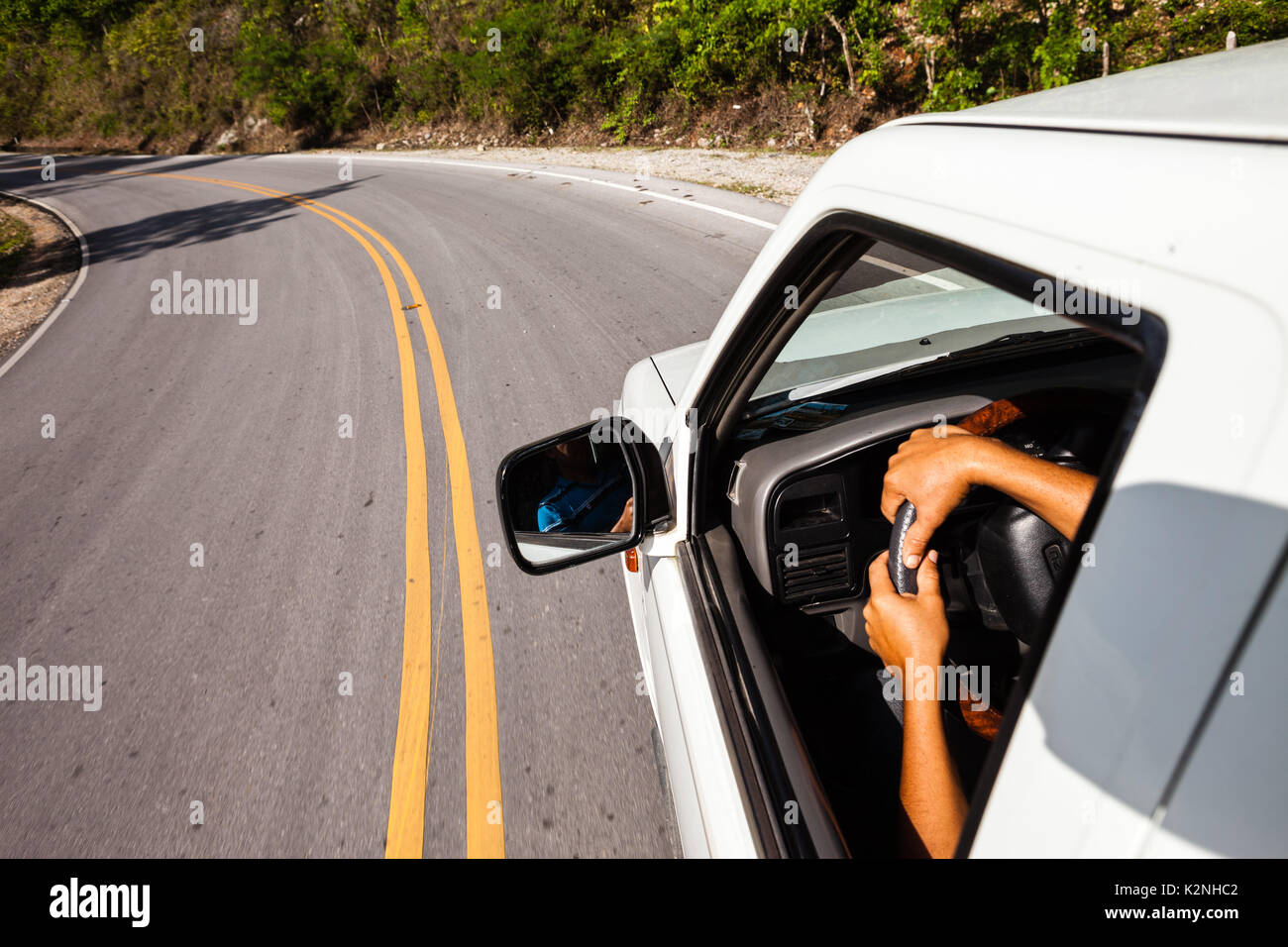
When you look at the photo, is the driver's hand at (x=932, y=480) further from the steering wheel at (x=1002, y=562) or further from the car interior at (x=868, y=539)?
the car interior at (x=868, y=539)

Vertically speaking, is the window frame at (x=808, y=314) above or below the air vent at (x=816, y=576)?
above

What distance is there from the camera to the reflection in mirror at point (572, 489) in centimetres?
205

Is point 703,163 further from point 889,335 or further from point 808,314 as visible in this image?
point 808,314

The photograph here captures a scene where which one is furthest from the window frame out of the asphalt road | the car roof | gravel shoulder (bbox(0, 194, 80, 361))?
gravel shoulder (bbox(0, 194, 80, 361))

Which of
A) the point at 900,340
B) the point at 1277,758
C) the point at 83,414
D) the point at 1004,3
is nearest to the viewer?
the point at 1277,758

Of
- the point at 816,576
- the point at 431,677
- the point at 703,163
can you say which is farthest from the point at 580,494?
the point at 703,163

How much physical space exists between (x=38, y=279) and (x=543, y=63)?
13914 mm

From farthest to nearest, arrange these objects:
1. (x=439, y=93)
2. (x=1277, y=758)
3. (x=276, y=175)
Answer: (x=439, y=93) → (x=276, y=175) → (x=1277, y=758)

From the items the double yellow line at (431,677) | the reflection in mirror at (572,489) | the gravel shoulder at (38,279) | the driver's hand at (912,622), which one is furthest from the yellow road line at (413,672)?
the gravel shoulder at (38,279)

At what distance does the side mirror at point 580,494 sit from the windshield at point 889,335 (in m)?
0.56
